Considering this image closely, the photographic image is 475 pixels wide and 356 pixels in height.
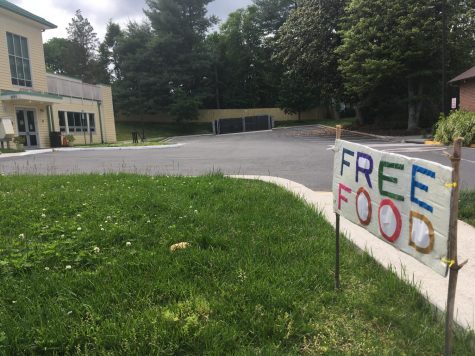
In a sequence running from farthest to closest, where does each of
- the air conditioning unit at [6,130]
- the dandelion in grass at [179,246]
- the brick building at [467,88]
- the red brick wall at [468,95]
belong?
the red brick wall at [468,95], the brick building at [467,88], the air conditioning unit at [6,130], the dandelion in grass at [179,246]

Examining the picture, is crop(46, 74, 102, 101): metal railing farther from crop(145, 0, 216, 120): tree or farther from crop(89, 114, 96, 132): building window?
crop(145, 0, 216, 120): tree

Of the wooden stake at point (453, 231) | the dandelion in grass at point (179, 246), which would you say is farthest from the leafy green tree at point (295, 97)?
the wooden stake at point (453, 231)

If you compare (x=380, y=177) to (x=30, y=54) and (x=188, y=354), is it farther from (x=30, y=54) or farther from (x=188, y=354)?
(x=30, y=54)

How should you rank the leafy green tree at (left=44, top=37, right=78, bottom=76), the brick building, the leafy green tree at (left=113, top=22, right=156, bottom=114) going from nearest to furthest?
the brick building, the leafy green tree at (left=113, top=22, right=156, bottom=114), the leafy green tree at (left=44, top=37, right=78, bottom=76)

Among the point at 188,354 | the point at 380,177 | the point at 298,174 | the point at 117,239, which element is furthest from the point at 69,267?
the point at 298,174

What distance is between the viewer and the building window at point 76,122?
26641 mm

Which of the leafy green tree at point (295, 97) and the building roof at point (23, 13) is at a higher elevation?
the building roof at point (23, 13)

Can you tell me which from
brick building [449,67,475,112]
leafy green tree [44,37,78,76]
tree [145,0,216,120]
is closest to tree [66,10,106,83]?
leafy green tree [44,37,78,76]

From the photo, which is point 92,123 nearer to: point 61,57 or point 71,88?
point 71,88

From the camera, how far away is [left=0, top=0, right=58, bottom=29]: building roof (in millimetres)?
20575

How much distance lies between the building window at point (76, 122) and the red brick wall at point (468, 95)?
2463 centimetres

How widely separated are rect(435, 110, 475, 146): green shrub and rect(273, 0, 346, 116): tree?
12165mm

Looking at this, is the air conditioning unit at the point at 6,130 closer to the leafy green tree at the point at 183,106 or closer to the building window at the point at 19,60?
the building window at the point at 19,60

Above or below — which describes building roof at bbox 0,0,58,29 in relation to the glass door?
above
